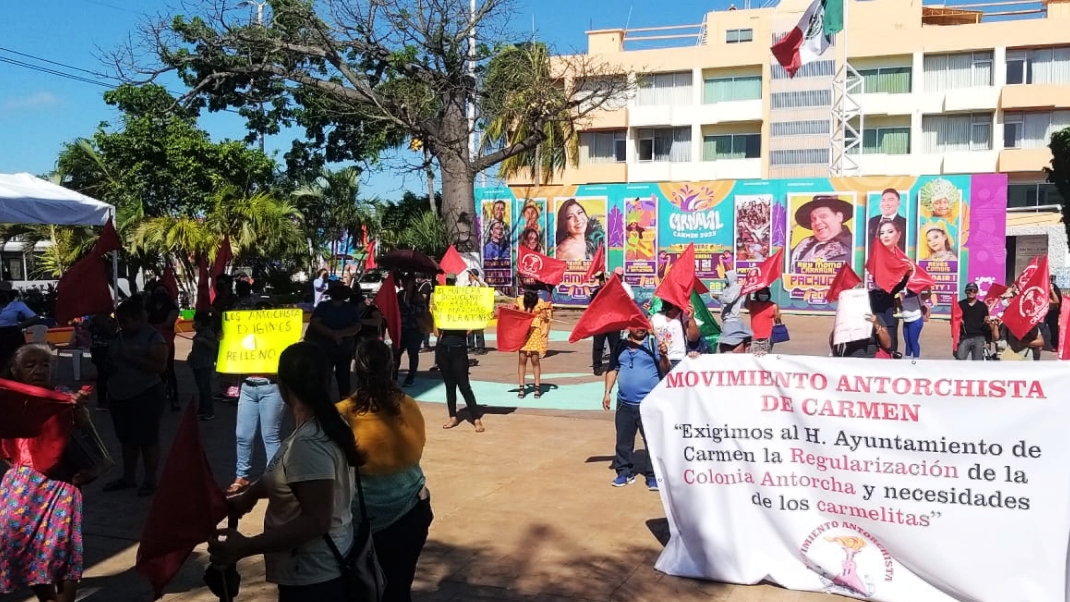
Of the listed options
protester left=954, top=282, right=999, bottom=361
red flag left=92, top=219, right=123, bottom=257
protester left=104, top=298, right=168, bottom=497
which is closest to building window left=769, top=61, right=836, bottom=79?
protester left=954, top=282, right=999, bottom=361

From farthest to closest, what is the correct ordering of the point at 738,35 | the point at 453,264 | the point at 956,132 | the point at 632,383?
the point at 738,35 < the point at 956,132 < the point at 453,264 < the point at 632,383

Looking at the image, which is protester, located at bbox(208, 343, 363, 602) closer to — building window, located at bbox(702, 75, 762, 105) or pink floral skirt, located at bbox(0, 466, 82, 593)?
pink floral skirt, located at bbox(0, 466, 82, 593)

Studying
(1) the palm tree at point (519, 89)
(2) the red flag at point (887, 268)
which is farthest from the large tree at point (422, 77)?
(2) the red flag at point (887, 268)

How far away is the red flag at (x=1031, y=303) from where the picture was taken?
37.1 ft

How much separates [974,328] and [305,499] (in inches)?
467

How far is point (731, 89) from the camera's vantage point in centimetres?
4366

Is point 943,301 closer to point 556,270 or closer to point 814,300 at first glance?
point 814,300

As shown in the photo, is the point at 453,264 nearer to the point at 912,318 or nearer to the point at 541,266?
Answer: the point at 541,266

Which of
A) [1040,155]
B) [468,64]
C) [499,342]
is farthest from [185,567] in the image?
[1040,155]

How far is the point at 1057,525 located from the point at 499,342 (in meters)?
8.24

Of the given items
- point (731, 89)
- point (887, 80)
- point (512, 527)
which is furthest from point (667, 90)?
point (512, 527)

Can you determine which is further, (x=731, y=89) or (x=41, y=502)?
(x=731, y=89)

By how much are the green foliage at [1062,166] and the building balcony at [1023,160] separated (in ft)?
16.7

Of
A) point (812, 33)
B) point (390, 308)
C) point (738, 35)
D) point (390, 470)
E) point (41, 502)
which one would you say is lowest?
point (41, 502)
